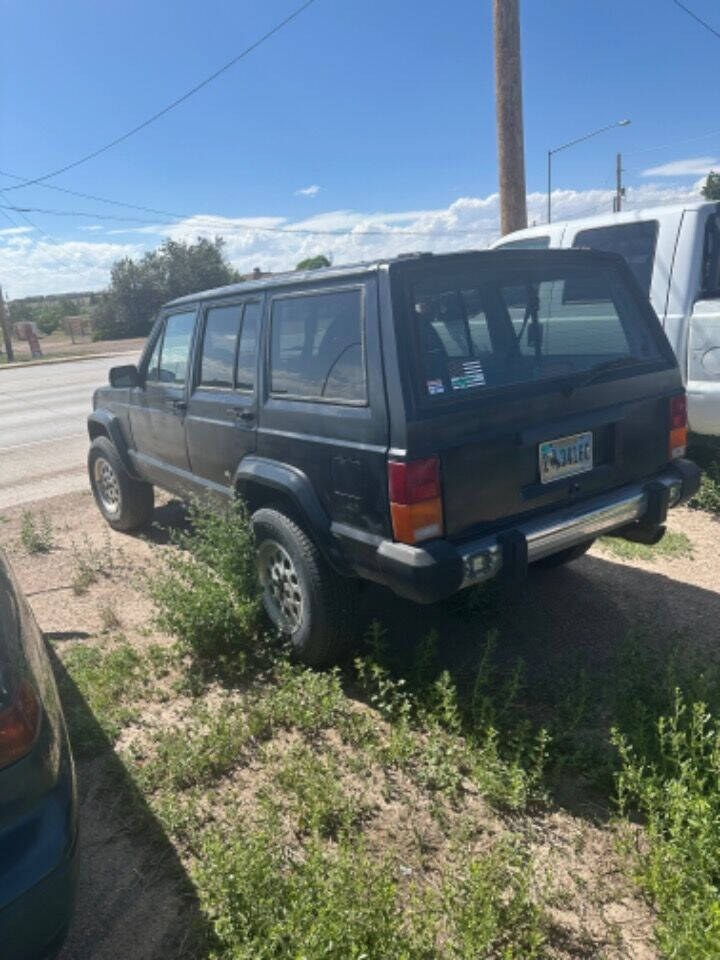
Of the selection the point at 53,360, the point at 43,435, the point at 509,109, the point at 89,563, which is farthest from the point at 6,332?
the point at 89,563

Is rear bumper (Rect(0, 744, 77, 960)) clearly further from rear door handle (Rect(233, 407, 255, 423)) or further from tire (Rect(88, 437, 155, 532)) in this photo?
tire (Rect(88, 437, 155, 532))

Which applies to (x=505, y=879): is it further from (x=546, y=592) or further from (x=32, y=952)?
(x=546, y=592)

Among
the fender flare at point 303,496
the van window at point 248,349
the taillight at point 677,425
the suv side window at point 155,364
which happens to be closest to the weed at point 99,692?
the fender flare at point 303,496

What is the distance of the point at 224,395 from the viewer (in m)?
4.30

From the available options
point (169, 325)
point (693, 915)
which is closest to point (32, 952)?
point (693, 915)

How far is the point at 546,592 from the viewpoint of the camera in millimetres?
4520

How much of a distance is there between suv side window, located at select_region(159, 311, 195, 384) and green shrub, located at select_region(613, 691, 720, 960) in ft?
11.5

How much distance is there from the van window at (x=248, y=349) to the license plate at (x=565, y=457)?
1624mm

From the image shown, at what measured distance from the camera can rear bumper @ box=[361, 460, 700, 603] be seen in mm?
2971

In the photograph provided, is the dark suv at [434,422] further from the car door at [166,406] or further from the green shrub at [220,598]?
the car door at [166,406]

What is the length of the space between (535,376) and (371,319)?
847 mm

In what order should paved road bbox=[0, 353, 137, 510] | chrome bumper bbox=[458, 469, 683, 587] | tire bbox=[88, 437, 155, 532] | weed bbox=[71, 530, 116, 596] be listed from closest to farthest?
chrome bumper bbox=[458, 469, 683, 587] < weed bbox=[71, 530, 116, 596] < tire bbox=[88, 437, 155, 532] < paved road bbox=[0, 353, 137, 510]

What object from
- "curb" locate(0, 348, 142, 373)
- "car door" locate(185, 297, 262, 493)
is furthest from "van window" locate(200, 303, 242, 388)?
"curb" locate(0, 348, 142, 373)

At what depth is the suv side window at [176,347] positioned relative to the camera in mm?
4883
